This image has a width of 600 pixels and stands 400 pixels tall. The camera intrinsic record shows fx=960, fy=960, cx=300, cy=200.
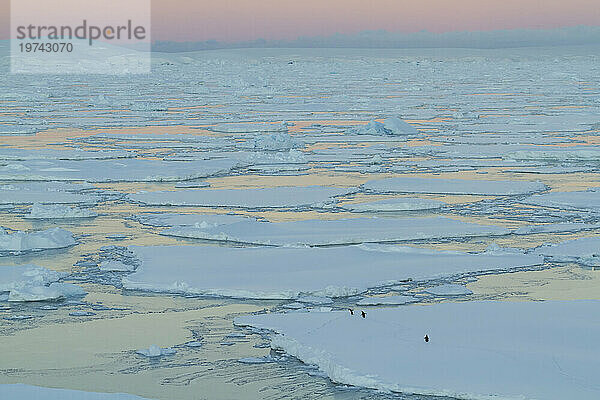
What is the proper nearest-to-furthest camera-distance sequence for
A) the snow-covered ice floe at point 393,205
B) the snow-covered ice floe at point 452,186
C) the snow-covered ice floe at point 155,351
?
1. the snow-covered ice floe at point 155,351
2. the snow-covered ice floe at point 393,205
3. the snow-covered ice floe at point 452,186

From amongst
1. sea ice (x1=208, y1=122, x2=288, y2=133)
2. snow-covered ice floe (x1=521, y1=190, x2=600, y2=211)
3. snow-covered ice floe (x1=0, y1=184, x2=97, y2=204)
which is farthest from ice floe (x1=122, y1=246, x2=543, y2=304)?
sea ice (x1=208, y1=122, x2=288, y2=133)

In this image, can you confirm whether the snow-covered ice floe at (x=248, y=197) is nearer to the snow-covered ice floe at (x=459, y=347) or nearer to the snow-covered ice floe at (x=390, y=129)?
the snow-covered ice floe at (x=459, y=347)

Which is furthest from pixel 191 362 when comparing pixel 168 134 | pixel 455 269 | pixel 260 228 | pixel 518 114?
pixel 518 114

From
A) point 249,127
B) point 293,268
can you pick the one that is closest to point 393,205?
point 293,268

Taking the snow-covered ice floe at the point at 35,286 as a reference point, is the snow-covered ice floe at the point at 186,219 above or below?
above

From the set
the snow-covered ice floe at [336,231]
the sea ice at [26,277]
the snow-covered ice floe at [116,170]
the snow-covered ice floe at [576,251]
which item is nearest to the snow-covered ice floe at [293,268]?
the snow-covered ice floe at [576,251]

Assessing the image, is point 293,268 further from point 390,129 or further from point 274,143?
point 390,129
